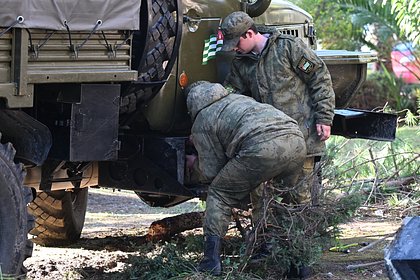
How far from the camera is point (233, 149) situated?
6.25m

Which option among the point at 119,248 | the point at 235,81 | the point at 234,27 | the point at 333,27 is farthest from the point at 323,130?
the point at 333,27

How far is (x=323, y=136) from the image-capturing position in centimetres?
680

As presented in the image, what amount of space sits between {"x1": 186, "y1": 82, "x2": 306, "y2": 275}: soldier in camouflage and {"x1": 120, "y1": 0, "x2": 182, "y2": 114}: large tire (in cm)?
30

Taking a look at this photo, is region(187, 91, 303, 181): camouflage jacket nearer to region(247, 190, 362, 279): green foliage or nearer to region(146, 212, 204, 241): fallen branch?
region(247, 190, 362, 279): green foliage

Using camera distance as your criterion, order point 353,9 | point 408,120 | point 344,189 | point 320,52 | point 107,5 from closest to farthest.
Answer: point 107,5 → point 344,189 → point 320,52 → point 408,120 → point 353,9

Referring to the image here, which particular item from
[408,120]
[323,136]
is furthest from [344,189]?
[408,120]

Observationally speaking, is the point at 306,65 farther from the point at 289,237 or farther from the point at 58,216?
the point at 58,216

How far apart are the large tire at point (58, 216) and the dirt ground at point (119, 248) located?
3.9 inches

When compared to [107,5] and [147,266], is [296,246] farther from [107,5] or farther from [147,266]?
[107,5]

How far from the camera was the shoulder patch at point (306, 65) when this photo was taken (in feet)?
22.0

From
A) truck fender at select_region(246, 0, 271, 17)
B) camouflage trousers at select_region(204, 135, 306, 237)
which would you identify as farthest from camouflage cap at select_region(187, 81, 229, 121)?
truck fender at select_region(246, 0, 271, 17)

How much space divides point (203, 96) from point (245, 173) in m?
0.62

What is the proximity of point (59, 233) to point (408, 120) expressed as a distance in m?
4.06

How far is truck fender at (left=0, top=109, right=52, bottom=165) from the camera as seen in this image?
5738 millimetres
